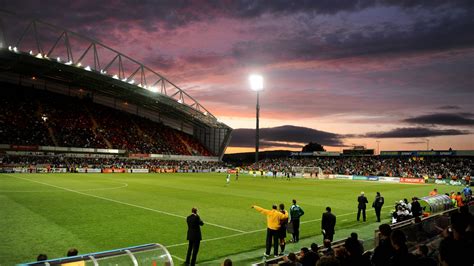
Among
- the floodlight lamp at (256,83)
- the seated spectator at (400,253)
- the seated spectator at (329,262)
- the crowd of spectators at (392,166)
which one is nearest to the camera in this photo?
the seated spectator at (329,262)

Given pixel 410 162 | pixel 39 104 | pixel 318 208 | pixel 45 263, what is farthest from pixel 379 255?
pixel 39 104

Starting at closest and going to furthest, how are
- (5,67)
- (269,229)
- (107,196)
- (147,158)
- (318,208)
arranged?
1. (269,229)
2. (318,208)
3. (107,196)
4. (5,67)
5. (147,158)

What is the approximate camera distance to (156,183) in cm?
4088

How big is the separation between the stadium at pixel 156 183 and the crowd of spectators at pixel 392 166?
350 mm

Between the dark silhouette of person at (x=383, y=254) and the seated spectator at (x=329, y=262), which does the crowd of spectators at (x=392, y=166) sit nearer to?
the dark silhouette of person at (x=383, y=254)

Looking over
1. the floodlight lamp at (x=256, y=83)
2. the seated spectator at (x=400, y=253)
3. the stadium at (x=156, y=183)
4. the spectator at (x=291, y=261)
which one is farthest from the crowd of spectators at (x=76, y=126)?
the seated spectator at (x=400, y=253)

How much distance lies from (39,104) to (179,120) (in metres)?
34.3

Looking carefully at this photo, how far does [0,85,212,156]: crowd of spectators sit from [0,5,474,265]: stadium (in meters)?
0.29

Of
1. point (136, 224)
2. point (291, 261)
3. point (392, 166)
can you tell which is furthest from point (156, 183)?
point (392, 166)

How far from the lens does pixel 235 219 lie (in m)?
18.6

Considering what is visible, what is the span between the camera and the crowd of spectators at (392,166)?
196ft

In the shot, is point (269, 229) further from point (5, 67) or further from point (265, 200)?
point (5, 67)

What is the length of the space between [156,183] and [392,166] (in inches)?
1887

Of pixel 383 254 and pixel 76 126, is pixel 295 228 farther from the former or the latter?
pixel 76 126
